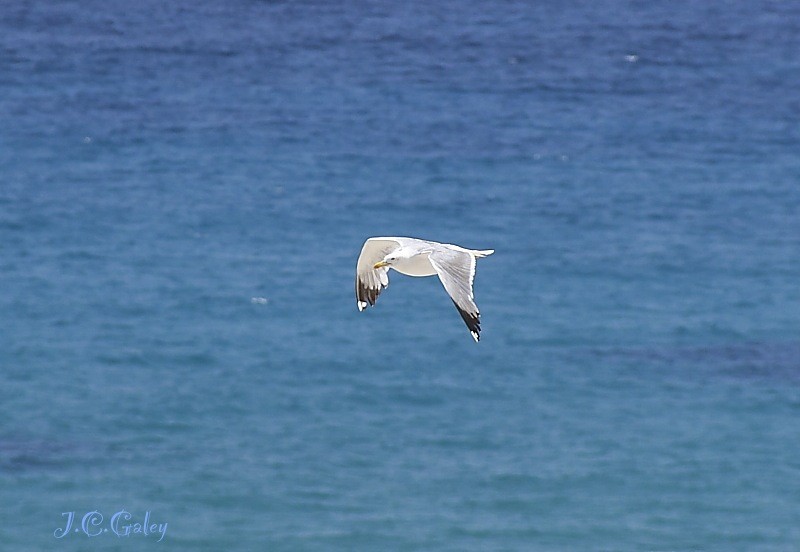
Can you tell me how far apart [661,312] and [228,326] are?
774 cm

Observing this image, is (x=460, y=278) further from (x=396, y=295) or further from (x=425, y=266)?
(x=396, y=295)

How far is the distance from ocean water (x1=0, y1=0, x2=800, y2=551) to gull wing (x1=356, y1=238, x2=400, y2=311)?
8.09 m

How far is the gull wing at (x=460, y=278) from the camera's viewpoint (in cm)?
1170

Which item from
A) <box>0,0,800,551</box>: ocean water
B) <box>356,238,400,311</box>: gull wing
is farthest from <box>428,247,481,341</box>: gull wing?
A: <box>0,0,800,551</box>: ocean water

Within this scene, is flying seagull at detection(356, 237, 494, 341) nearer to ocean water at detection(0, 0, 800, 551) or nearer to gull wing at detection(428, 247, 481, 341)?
gull wing at detection(428, 247, 481, 341)

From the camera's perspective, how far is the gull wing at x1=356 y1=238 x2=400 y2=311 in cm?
1411

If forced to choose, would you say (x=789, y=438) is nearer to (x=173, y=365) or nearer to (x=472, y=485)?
(x=472, y=485)

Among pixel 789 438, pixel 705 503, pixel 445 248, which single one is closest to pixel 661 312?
pixel 789 438

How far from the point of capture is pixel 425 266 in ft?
43.1

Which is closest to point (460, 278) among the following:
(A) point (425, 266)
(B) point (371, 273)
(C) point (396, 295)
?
(A) point (425, 266)

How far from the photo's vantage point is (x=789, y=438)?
24438 millimetres

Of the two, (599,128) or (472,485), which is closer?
(472,485)

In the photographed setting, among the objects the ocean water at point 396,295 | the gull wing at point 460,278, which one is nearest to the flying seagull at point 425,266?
the gull wing at point 460,278

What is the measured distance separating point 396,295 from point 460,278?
17.5 meters
